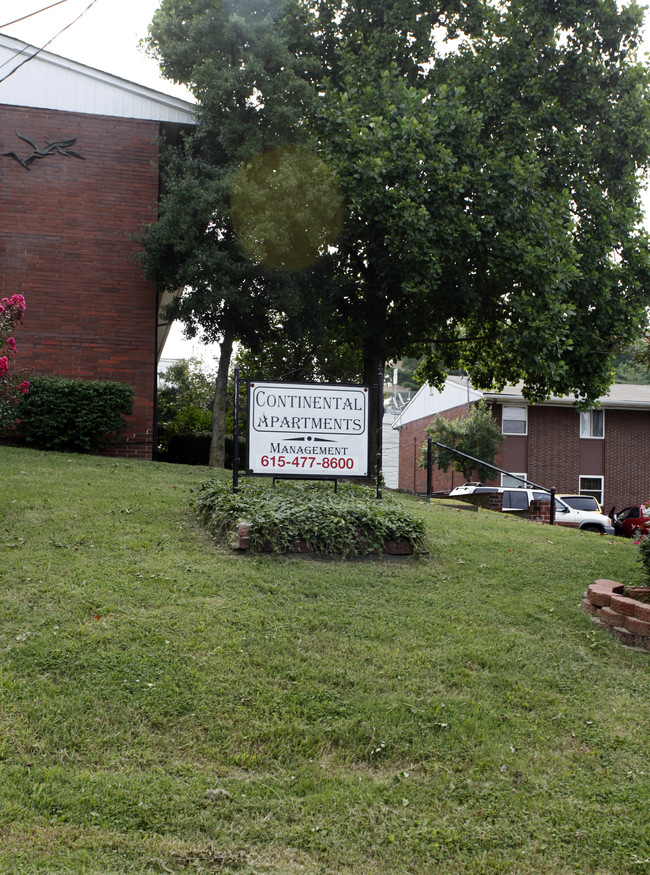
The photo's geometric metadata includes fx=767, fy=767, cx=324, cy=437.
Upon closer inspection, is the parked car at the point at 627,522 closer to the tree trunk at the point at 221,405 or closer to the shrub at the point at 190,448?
the shrub at the point at 190,448

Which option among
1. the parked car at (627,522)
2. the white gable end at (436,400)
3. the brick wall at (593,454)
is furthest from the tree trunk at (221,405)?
the brick wall at (593,454)

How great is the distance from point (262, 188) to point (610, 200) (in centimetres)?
802

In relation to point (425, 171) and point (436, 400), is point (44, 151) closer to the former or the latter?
point (425, 171)

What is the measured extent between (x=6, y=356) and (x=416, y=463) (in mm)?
28961

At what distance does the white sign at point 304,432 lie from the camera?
28.2 ft

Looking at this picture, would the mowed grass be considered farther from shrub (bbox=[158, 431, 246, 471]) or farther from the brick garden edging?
shrub (bbox=[158, 431, 246, 471])

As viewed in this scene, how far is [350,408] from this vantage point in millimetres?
8766

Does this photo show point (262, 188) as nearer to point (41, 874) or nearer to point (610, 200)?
point (610, 200)

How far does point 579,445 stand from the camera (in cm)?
3172

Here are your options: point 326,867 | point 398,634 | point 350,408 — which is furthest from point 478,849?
point 350,408

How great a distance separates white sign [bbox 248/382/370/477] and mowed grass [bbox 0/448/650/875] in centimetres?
167

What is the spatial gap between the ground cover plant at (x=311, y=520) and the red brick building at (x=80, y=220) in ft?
26.1

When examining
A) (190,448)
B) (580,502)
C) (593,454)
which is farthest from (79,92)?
(593,454)

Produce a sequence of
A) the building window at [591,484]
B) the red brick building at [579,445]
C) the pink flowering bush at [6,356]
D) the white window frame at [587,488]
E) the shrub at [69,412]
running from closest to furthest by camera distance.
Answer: the pink flowering bush at [6,356] → the shrub at [69,412] → the red brick building at [579,445] → the white window frame at [587,488] → the building window at [591,484]
